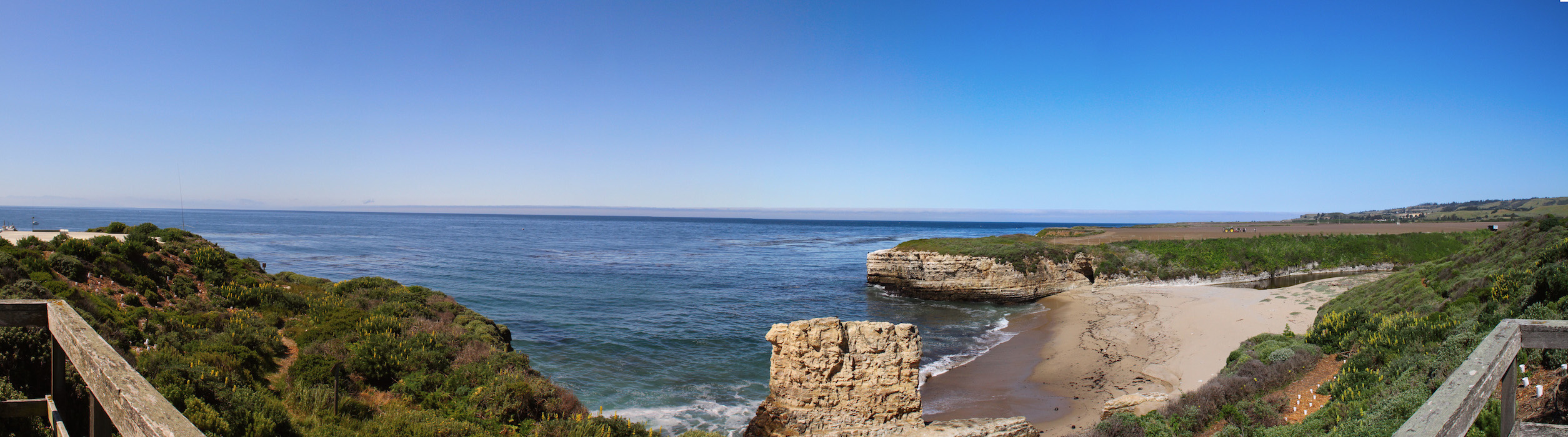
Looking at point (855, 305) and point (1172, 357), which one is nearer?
point (1172, 357)

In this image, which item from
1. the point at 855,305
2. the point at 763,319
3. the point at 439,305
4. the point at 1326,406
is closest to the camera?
the point at 1326,406

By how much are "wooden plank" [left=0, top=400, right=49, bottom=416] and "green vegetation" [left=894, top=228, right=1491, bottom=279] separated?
33984mm

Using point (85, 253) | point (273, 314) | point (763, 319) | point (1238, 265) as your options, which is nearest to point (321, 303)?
point (273, 314)

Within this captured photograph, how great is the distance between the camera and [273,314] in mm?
13188

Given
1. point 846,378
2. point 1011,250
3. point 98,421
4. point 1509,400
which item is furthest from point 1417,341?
point 1011,250

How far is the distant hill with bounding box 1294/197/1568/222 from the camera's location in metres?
82.9

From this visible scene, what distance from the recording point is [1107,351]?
20281 millimetres

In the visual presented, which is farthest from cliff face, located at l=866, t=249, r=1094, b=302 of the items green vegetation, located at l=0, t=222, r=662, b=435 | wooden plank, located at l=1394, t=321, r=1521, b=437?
wooden plank, located at l=1394, t=321, r=1521, b=437

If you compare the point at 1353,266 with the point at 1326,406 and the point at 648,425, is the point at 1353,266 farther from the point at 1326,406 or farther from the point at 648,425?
the point at 648,425

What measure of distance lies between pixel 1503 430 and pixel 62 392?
28.8 ft

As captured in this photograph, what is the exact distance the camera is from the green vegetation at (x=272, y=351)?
7949mm

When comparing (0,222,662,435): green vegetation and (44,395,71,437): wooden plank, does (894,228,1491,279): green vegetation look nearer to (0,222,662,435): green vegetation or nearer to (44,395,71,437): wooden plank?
(0,222,662,435): green vegetation

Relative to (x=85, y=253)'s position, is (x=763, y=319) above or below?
below

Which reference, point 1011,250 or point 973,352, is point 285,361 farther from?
point 1011,250
